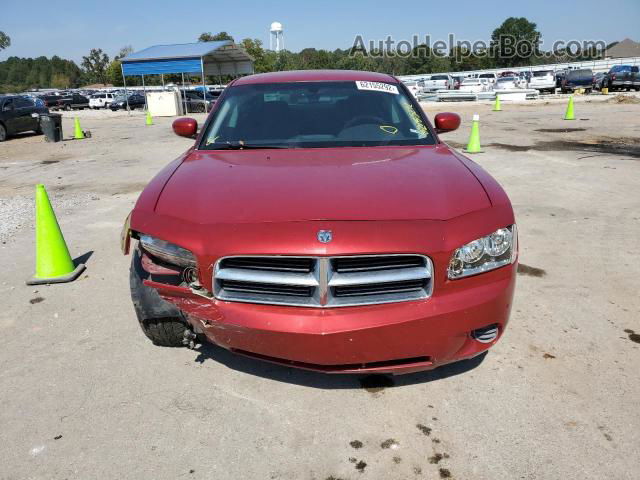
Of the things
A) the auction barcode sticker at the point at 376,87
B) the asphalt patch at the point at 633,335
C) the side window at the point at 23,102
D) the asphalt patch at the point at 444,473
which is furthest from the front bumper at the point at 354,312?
the side window at the point at 23,102

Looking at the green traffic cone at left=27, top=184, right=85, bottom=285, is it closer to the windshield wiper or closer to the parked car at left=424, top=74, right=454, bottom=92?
the windshield wiper

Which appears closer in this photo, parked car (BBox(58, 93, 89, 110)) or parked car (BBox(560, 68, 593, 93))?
parked car (BBox(560, 68, 593, 93))

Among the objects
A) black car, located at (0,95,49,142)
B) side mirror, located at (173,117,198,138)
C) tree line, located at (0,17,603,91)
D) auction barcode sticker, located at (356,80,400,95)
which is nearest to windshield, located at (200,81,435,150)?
auction barcode sticker, located at (356,80,400,95)

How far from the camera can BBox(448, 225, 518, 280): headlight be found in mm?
2217

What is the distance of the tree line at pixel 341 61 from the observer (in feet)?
264

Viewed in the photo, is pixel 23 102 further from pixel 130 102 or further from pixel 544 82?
pixel 544 82

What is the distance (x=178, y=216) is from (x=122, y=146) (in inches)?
527

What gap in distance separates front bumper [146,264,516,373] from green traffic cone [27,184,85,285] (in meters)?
2.51

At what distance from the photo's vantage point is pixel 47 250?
13.8 ft

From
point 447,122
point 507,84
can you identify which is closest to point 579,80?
point 507,84

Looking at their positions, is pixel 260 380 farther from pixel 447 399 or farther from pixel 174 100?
pixel 174 100

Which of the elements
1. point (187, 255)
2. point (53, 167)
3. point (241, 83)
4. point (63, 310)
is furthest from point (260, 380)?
point (53, 167)

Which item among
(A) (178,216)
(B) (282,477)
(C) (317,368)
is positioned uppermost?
(A) (178,216)

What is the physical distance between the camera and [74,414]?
2.49 m
